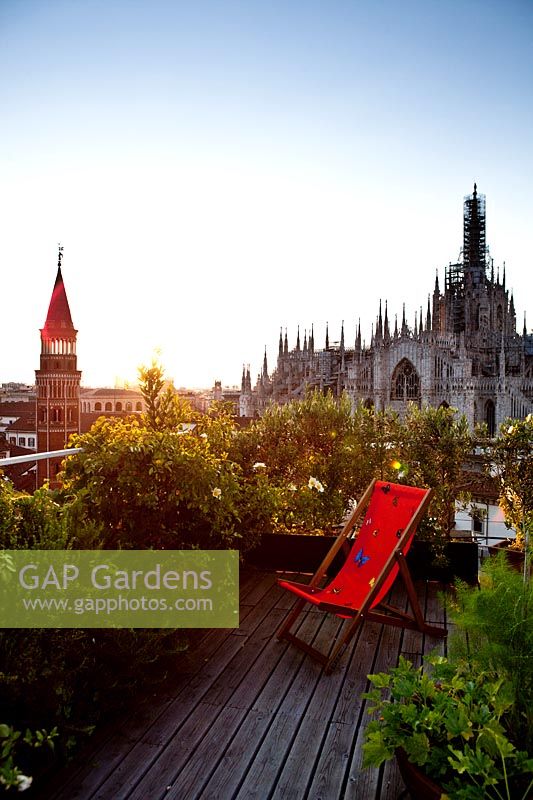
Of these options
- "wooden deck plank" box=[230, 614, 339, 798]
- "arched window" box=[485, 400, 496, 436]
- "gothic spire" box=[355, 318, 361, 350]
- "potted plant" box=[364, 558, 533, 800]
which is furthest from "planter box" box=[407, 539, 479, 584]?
"gothic spire" box=[355, 318, 361, 350]

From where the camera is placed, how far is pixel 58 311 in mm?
39031

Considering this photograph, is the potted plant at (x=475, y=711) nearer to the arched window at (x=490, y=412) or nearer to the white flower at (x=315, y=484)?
the white flower at (x=315, y=484)

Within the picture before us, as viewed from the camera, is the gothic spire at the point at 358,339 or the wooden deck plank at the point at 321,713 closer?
the wooden deck plank at the point at 321,713

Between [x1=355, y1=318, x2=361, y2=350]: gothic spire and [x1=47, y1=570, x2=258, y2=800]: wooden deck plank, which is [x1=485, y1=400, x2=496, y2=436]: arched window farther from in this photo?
[x1=47, y1=570, x2=258, y2=800]: wooden deck plank

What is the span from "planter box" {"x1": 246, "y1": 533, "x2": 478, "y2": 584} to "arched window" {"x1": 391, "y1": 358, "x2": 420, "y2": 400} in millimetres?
43334

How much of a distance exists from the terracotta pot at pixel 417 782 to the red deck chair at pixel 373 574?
46.6 inches

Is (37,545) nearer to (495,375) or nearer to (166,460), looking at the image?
(166,460)

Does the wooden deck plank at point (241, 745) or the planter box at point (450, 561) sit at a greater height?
the planter box at point (450, 561)

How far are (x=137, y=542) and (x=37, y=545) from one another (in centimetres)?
94

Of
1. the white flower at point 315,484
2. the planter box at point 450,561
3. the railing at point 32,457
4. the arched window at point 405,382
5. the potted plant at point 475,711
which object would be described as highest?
the arched window at point 405,382

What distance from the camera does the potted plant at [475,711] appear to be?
5.55 feet

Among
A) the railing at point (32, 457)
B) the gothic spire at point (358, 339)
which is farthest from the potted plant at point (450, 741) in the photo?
the gothic spire at point (358, 339)

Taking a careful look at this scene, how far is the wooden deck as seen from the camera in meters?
2.21

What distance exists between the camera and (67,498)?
3.39 meters
